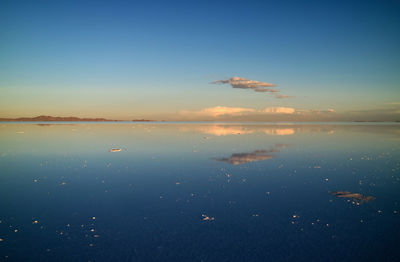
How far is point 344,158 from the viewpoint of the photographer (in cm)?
2941

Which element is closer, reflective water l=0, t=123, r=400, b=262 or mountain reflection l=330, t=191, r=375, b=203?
reflective water l=0, t=123, r=400, b=262

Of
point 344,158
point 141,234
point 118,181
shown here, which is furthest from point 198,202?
point 344,158

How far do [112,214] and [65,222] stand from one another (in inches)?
84.0

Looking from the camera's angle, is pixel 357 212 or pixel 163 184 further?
pixel 163 184

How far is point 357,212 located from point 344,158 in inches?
729

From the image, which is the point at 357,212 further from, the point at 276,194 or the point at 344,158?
the point at 344,158

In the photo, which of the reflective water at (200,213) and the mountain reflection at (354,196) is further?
the mountain reflection at (354,196)

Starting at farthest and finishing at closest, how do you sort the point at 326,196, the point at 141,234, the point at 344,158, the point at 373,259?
1. the point at 344,158
2. the point at 326,196
3. the point at 141,234
4. the point at 373,259

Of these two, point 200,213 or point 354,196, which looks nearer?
point 200,213

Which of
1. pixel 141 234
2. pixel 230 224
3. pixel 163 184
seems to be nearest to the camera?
pixel 141 234

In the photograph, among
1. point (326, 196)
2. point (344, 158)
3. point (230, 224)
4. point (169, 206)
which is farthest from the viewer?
point (344, 158)

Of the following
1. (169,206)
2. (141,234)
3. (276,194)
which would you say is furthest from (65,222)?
(276,194)

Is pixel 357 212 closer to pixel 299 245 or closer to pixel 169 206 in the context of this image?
pixel 299 245

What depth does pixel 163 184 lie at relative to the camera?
1861cm
